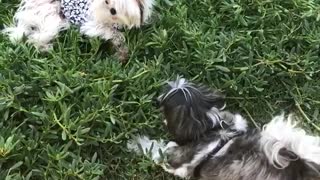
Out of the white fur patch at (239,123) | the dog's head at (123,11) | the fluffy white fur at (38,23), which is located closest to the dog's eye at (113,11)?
the dog's head at (123,11)

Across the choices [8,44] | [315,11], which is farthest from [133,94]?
[315,11]

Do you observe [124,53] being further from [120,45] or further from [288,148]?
[288,148]

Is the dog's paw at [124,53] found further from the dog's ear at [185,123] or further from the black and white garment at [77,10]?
the dog's ear at [185,123]

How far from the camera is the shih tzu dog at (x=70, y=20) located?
3.37 meters

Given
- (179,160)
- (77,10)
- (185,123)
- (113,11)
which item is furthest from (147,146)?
(77,10)

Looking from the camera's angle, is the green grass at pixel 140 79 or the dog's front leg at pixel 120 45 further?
the dog's front leg at pixel 120 45

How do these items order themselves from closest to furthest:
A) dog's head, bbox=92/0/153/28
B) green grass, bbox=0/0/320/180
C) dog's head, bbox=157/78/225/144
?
dog's head, bbox=157/78/225/144, green grass, bbox=0/0/320/180, dog's head, bbox=92/0/153/28

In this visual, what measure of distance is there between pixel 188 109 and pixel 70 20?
88cm

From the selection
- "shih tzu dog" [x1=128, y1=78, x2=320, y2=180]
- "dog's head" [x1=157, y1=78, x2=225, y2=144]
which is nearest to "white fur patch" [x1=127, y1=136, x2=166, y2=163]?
"shih tzu dog" [x1=128, y1=78, x2=320, y2=180]

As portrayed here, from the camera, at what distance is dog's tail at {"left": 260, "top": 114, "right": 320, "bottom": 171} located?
2824mm

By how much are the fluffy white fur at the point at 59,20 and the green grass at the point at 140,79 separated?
0.05 m

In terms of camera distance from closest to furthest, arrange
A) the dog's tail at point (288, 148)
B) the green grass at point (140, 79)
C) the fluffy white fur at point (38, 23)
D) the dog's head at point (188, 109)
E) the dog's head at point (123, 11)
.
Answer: the dog's tail at point (288, 148) < the dog's head at point (188, 109) < the green grass at point (140, 79) < the dog's head at point (123, 11) < the fluffy white fur at point (38, 23)

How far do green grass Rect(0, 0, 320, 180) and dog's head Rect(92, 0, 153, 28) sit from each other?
88mm

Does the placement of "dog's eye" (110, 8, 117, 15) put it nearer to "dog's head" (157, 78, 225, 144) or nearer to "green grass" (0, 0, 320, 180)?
"green grass" (0, 0, 320, 180)
